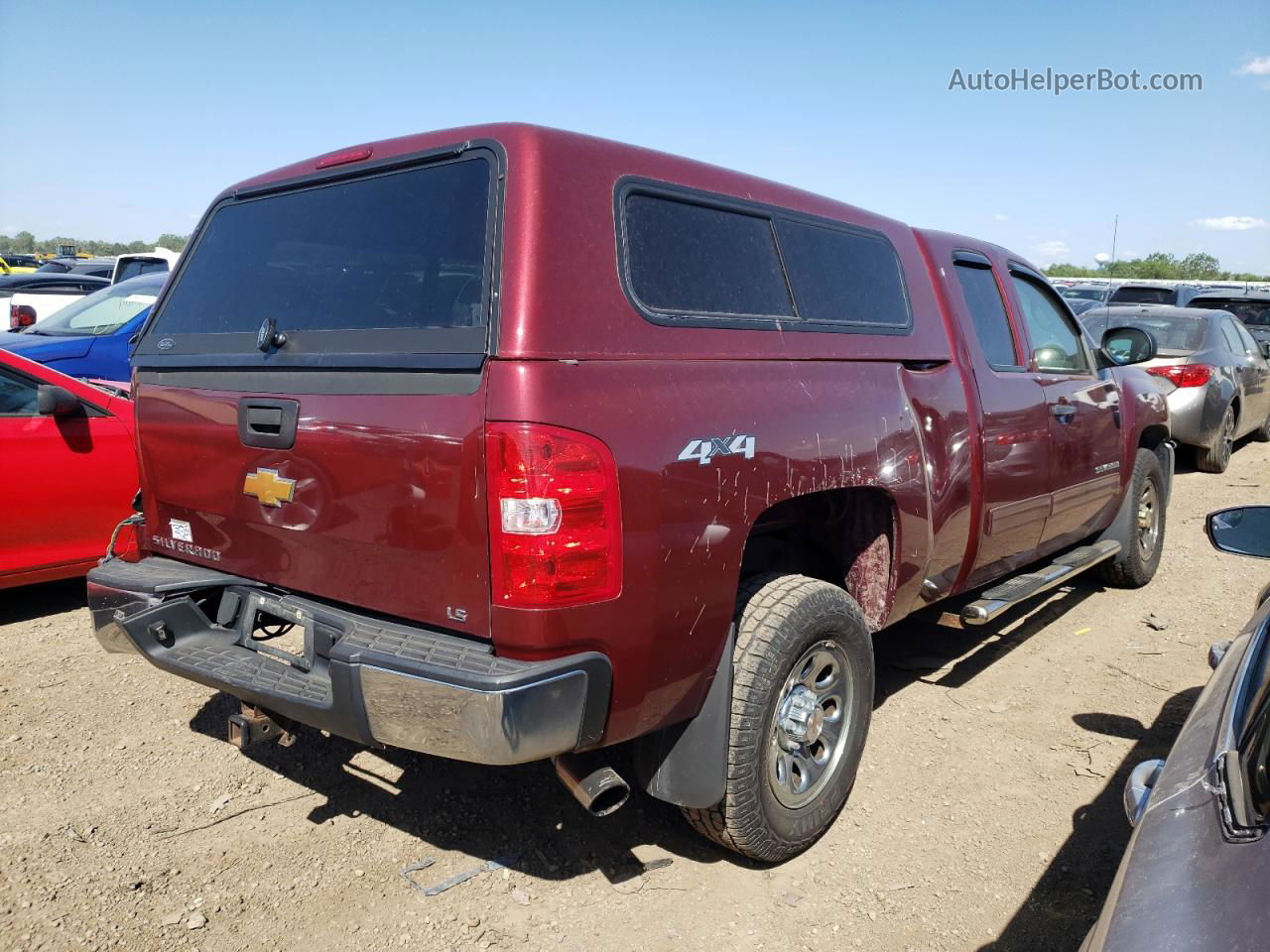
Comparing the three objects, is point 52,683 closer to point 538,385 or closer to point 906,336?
point 538,385

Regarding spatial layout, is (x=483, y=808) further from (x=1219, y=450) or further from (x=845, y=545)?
(x=1219, y=450)

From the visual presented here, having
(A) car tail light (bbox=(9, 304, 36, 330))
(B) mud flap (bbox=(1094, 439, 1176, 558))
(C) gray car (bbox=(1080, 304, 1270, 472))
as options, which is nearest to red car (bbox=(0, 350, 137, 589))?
(A) car tail light (bbox=(9, 304, 36, 330))

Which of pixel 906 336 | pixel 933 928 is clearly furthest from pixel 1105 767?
pixel 906 336

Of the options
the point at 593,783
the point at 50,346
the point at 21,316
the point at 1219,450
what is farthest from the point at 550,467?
the point at 1219,450

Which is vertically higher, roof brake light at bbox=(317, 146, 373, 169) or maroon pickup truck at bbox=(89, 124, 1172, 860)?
roof brake light at bbox=(317, 146, 373, 169)

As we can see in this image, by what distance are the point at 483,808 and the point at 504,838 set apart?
19 cm

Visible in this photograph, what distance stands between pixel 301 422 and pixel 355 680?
2.37 feet

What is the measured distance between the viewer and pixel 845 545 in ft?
11.5

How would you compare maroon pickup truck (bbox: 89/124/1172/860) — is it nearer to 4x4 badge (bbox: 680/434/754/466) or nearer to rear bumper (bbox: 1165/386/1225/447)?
4x4 badge (bbox: 680/434/754/466)

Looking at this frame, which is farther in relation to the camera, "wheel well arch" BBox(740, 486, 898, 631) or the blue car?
the blue car

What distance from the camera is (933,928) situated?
108 inches

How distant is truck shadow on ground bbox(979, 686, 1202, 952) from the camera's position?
8.84ft

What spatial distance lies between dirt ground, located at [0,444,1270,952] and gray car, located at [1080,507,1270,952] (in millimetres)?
1148

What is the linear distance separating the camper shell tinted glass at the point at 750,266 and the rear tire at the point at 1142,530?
8.94 ft
